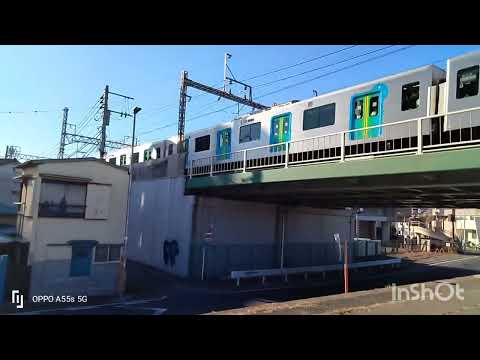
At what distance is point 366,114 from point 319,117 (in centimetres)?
252

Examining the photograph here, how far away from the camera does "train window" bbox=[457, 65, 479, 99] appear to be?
1208cm

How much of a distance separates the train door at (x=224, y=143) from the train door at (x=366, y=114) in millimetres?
8415

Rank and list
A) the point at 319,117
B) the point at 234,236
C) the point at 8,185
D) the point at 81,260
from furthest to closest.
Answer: the point at 8,185 < the point at 234,236 < the point at 81,260 < the point at 319,117

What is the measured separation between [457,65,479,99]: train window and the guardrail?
722 mm

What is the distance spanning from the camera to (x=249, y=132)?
21.2 m

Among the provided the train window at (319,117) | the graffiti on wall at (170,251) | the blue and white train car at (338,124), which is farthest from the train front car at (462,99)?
the graffiti on wall at (170,251)

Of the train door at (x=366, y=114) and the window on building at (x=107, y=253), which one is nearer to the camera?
the train door at (x=366, y=114)

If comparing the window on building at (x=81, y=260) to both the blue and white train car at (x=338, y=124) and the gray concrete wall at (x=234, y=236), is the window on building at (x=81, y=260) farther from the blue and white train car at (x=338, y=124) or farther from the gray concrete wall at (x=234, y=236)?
the blue and white train car at (x=338, y=124)

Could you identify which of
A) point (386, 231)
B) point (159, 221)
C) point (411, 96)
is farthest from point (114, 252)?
point (386, 231)

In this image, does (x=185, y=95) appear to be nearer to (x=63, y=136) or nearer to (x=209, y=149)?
(x=209, y=149)

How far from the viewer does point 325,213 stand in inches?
1174

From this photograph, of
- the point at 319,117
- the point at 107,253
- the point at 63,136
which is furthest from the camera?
the point at 63,136

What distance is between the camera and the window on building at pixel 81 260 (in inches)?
714
